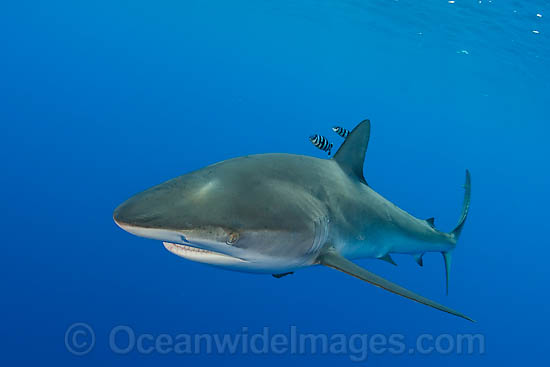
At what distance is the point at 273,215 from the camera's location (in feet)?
7.74

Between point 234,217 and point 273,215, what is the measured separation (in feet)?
0.99

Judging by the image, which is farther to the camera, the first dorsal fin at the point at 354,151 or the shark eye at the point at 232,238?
the first dorsal fin at the point at 354,151

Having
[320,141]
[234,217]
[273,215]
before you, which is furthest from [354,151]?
[320,141]

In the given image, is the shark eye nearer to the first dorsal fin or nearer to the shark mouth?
the shark mouth

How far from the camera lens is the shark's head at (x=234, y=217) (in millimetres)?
1936

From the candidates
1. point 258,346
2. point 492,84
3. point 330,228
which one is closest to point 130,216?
point 330,228

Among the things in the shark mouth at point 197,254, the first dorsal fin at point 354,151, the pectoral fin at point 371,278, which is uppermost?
the first dorsal fin at point 354,151

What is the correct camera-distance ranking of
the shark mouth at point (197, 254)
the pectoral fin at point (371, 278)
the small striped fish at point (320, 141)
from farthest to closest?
the small striped fish at point (320, 141) → the pectoral fin at point (371, 278) → the shark mouth at point (197, 254)

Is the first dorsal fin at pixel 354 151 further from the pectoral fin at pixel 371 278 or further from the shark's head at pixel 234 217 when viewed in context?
the pectoral fin at pixel 371 278

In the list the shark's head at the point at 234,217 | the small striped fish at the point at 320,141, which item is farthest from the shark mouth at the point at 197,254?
the small striped fish at the point at 320,141

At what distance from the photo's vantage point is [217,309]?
896cm

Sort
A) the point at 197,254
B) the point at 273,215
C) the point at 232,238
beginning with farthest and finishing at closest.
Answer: the point at 273,215 < the point at 197,254 < the point at 232,238

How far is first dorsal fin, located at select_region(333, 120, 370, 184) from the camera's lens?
12.3 ft

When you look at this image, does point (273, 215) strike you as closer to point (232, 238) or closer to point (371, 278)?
point (232, 238)
